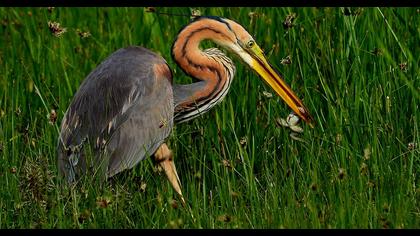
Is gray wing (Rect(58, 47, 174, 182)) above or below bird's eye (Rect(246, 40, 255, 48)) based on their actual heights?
below

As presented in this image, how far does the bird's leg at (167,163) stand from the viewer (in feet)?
18.1

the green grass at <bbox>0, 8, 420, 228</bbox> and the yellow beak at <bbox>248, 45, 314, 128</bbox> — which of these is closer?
the green grass at <bbox>0, 8, 420, 228</bbox>

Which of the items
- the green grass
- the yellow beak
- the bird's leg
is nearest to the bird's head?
the yellow beak

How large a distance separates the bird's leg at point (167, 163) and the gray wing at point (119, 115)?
145 millimetres

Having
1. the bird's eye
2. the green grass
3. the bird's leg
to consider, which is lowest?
the bird's leg

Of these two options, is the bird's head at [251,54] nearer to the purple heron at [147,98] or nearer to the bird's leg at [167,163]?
the purple heron at [147,98]

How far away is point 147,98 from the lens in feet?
18.0

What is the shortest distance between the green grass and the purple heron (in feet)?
0.38

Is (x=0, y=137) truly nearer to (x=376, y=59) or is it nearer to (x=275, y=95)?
(x=275, y=95)

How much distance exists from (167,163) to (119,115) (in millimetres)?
381

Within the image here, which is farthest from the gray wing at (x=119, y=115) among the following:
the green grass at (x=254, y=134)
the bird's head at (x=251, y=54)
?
the bird's head at (x=251, y=54)

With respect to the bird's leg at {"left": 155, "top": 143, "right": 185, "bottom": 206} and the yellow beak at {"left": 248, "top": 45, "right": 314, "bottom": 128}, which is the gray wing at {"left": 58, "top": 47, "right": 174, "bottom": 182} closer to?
the bird's leg at {"left": 155, "top": 143, "right": 185, "bottom": 206}

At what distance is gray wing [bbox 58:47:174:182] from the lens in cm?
535

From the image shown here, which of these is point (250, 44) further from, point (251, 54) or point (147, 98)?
point (147, 98)
